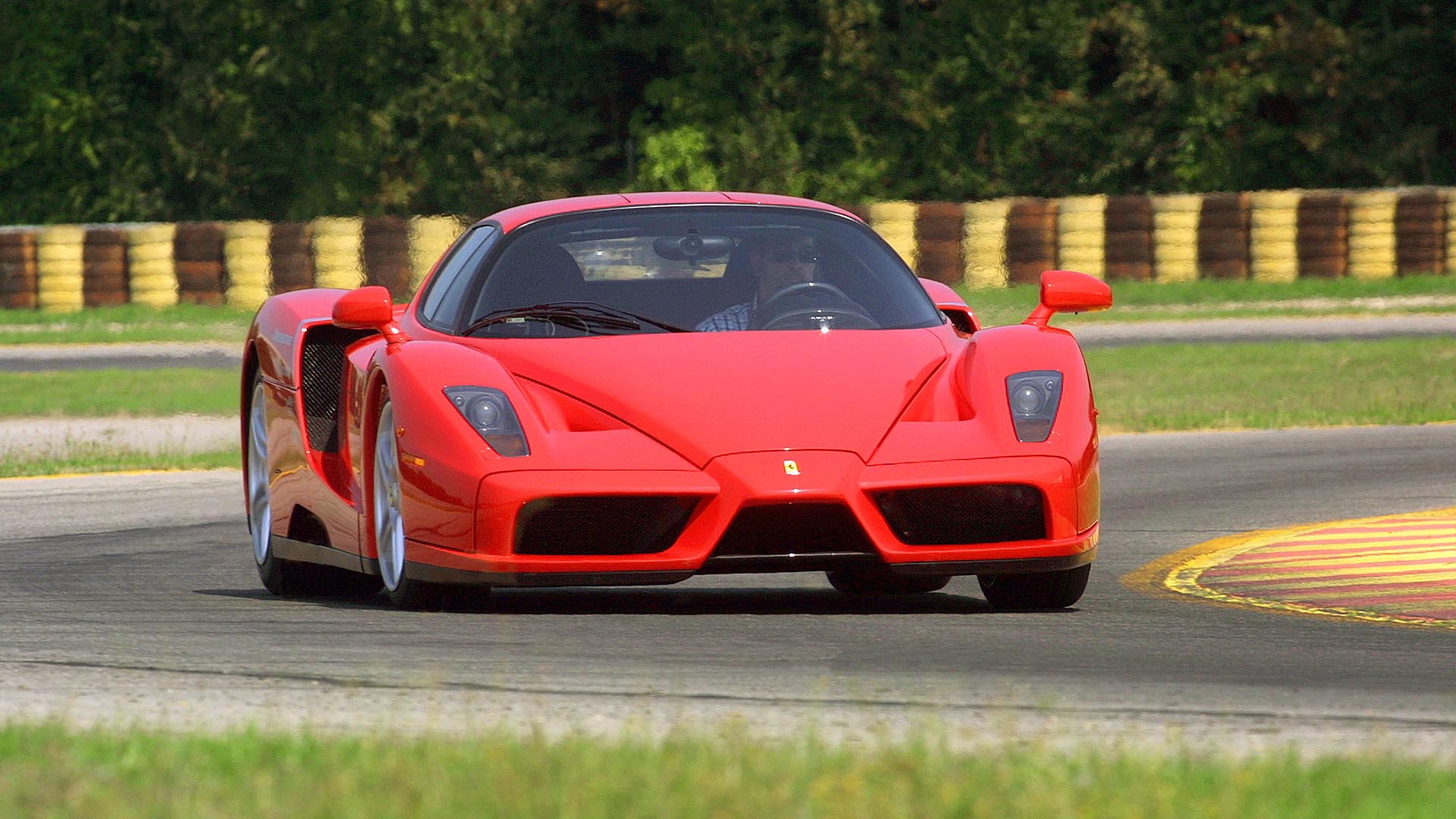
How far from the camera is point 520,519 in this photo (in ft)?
21.5

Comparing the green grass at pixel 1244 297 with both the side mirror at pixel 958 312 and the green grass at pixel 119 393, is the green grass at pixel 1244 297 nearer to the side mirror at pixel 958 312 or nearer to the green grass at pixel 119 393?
the green grass at pixel 119 393

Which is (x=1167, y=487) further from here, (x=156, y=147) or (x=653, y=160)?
(x=156, y=147)

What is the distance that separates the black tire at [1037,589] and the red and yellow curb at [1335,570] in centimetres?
58

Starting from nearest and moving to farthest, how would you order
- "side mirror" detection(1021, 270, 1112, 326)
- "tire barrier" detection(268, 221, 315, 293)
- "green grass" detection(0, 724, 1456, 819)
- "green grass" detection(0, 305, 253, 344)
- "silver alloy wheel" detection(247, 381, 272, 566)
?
"green grass" detection(0, 724, 1456, 819) < "side mirror" detection(1021, 270, 1112, 326) < "silver alloy wheel" detection(247, 381, 272, 566) < "green grass" detection(0, 305, 253, 344) < "tire barrier" detection(268, 221, 315, 293)

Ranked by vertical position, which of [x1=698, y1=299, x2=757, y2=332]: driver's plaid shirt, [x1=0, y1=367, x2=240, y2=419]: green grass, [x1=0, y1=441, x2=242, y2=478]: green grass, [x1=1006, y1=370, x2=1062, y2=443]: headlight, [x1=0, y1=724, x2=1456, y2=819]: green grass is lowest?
[x1=0, y1=367, x2=240, y2=419]: green grass

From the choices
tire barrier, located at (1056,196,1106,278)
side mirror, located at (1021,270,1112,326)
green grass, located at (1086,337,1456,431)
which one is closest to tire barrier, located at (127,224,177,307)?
tire barrier, located at (1056,196,1106,278)

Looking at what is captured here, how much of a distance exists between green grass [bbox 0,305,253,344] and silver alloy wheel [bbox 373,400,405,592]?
779 inches

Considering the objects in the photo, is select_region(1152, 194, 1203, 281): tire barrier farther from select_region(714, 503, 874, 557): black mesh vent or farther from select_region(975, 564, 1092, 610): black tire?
select_region(714, 503, 874, 557): black mesh vent

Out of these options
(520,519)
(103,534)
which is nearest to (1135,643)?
(520,519)

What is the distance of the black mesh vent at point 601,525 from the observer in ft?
21.4

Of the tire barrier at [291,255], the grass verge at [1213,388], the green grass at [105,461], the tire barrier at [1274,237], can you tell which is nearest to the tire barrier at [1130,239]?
the tire barrier at [1274,237]

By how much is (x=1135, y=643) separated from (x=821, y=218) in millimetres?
2296

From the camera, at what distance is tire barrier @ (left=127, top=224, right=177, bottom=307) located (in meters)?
29.0

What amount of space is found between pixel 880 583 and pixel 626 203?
1.46m
